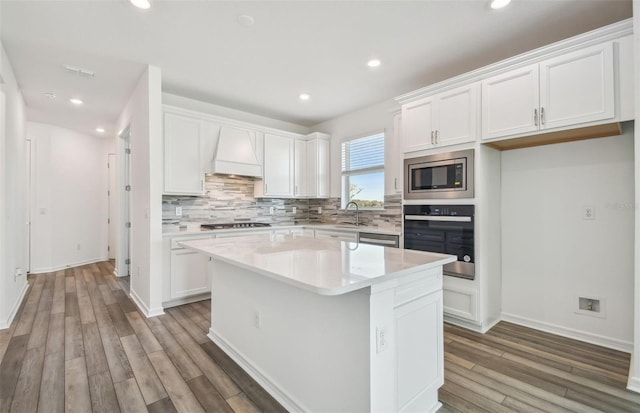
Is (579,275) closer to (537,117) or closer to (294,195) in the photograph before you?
(537,117)

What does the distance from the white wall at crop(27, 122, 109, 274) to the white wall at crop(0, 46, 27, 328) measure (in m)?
1.77

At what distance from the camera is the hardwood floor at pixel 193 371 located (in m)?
1.79

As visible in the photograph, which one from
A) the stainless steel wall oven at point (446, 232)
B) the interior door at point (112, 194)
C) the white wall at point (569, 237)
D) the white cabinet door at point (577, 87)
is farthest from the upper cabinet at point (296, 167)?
the interior door at point (112, 194)

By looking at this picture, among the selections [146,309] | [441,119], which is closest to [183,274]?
[146,309]

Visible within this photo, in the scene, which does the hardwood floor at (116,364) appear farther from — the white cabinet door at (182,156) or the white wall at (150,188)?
the white cabinet door at (182,156)

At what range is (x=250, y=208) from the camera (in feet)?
15.8

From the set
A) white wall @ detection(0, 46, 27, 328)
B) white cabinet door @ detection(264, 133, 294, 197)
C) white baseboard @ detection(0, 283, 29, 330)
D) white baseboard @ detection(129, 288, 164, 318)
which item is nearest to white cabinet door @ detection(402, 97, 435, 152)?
white cabinet door @ detection(264, 133, 294, 197)

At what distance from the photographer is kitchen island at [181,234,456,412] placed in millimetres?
1346

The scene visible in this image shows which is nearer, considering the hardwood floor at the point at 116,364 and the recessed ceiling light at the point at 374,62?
the hardwood floor at the point at 116,364

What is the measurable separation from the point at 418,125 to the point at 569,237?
5.69ft

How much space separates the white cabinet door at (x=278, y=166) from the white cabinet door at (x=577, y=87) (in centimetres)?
341

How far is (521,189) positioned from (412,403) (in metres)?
2.41

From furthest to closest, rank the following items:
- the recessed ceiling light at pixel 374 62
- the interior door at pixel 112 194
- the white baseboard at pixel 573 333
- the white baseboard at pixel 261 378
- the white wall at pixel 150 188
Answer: the interior door at pixel 112 194
the white wall at pixel 150 188
the recessed ceiling light at pixel 374 62
the white baseboard at pixel 573 333
the white baseboard at pixel 261 378

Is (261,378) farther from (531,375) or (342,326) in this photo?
(531,375)
